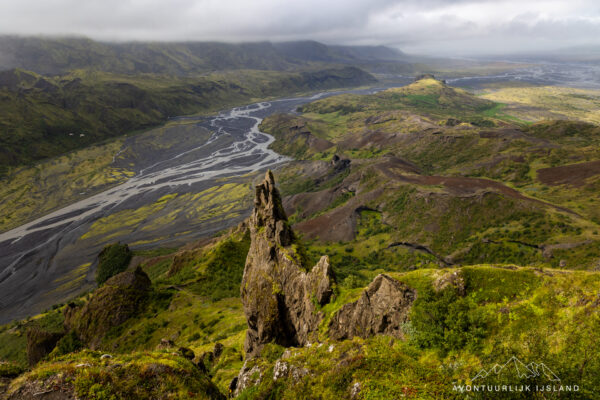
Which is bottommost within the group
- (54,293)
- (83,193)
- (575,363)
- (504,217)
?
(54,293)

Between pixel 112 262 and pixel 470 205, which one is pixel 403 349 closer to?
pixel 470 205

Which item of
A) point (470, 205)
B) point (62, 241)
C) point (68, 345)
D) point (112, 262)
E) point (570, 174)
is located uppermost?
point (570, 174)

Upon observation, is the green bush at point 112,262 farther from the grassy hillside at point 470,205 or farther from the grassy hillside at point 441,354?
the grassy hillside at point 441,354

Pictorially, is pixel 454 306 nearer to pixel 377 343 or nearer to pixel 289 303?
pixel 377 343

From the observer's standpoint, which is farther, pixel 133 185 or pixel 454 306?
pixel 133 185

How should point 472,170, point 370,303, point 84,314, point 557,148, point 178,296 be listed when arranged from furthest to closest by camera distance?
point 472,170
point 557,148
point 178,296
point 84,314
point 370,303

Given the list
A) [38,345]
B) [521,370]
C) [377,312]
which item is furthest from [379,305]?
[38,345]

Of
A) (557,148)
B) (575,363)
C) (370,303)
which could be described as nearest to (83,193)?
(370,303)

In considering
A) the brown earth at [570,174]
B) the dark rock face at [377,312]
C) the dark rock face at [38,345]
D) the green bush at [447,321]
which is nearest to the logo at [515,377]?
the green bush at [447,321]
